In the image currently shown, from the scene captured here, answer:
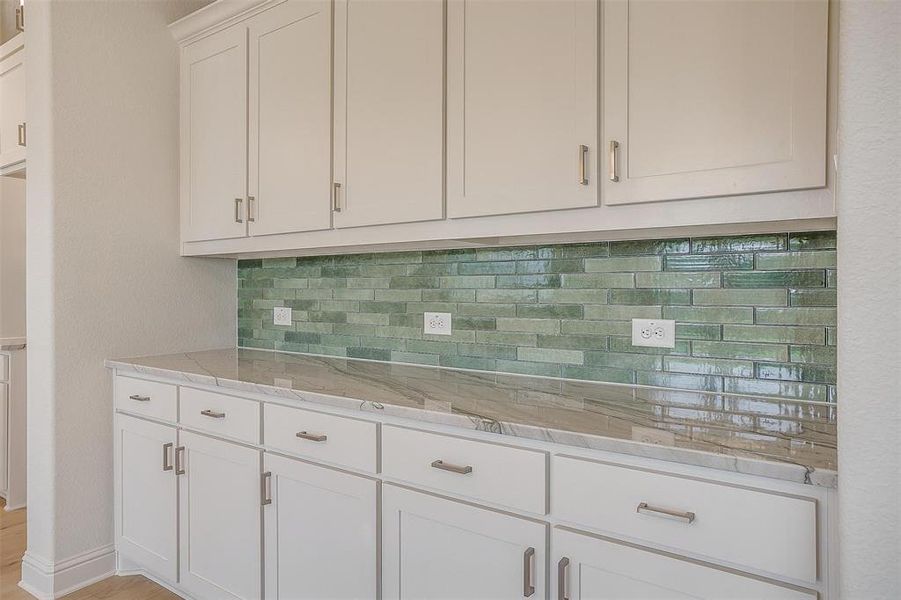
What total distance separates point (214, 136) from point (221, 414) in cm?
122

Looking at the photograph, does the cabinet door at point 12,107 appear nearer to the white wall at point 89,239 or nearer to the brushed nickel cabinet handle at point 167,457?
the white wall at point 89,239

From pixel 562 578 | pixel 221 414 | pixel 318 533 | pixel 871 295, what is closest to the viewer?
pixel 871 295

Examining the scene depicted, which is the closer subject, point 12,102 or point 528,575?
point 528,575

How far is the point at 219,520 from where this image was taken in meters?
2.04

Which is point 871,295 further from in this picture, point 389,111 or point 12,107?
point 12,107

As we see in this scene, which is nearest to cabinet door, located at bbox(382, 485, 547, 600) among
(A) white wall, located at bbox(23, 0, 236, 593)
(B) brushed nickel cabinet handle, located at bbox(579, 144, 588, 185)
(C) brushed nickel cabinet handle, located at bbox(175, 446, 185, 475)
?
(B) brushed nickel cabinet handle, located at bbox(579, 144, 588, 185)

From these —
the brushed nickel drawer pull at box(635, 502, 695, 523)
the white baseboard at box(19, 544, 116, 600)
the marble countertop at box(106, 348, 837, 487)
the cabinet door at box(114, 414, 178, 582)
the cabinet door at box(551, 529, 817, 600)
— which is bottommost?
the white baseboard at box(19, 544, 116, 600)

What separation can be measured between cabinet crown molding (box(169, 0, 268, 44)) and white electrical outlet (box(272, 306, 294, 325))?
1212mm

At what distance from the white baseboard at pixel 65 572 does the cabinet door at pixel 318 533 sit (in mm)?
1013

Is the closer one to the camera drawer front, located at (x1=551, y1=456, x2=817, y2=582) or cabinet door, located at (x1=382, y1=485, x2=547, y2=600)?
drawer front, located at (x1=551, y1=456, x2=817, y2=582)

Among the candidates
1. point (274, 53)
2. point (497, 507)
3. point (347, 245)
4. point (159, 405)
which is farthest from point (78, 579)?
point (274, 53)

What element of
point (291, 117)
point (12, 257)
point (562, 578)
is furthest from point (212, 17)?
point (562, 578)

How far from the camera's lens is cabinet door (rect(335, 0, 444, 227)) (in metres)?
1.83

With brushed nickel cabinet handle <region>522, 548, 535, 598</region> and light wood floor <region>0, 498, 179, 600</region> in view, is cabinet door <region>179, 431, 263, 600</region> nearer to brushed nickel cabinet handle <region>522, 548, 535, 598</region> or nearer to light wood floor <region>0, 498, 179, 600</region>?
light wood floor <region>0, 498, 179, 600</region>
